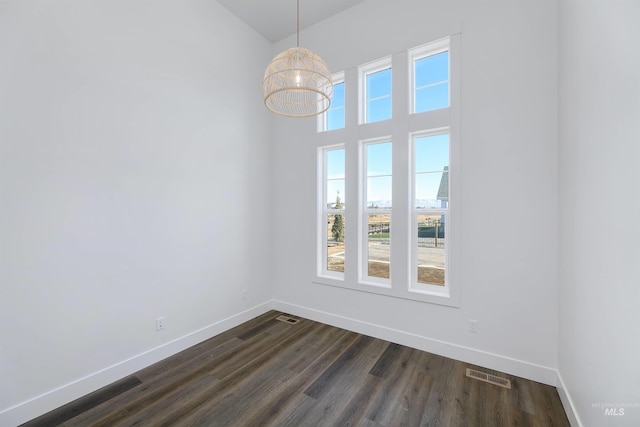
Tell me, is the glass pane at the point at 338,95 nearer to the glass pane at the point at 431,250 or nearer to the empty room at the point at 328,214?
the empty room at the point at 328,214

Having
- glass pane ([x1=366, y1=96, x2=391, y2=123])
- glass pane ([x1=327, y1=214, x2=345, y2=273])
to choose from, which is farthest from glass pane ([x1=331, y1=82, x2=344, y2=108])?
glass pane ([x1=327, y1=214, x2=345, y2=273])

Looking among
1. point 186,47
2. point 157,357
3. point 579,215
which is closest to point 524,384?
A: point 579,215

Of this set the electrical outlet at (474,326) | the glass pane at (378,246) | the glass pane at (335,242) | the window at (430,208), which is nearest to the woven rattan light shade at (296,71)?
the window at (430,208)

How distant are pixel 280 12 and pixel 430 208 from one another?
9.74ft

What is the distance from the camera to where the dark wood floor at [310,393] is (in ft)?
6.06

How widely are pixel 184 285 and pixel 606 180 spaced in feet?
11.0

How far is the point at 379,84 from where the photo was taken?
10.6 ft

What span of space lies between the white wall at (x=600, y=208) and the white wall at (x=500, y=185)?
0.19 m

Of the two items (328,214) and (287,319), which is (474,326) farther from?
(287,319)

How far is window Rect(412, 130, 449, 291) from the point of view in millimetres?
2805

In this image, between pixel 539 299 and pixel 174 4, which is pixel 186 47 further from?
pixel 539 299

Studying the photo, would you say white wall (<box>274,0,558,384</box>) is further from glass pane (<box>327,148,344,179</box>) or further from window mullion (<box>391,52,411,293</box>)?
glass pane (<box>327,148,344,179</box>)

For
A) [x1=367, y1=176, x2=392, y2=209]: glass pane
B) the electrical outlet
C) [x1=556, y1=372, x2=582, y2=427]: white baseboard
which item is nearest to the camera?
[x1=556, y1=372, x2=582, y2=427]: white baseboard

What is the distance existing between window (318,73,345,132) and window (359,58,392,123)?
313mm
